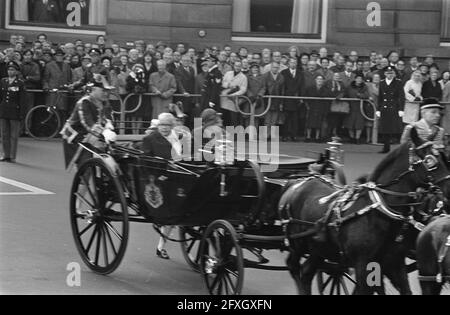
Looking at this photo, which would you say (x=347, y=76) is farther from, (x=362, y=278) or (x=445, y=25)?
(x=362, y=278)

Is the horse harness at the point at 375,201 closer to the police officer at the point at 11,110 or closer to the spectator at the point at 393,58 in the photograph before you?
the police officer at the point at 11,110

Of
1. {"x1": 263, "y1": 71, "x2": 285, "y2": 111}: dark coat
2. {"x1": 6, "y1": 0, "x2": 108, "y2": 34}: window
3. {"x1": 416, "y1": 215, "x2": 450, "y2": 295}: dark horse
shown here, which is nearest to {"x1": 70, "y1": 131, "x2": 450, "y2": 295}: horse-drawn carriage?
{"x1": 416, "y1": 215, "x2": 450, "y2": 295}: dark horse

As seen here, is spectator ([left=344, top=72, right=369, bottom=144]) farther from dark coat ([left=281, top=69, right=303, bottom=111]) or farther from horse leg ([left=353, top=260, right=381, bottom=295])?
horse leg ([left=353, top=260, right=381, bottom=295])

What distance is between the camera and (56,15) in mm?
23750

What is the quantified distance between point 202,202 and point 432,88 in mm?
12959

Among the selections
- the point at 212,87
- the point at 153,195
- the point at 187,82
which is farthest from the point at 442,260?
the point at 187,82

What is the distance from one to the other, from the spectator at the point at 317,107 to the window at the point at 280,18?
2.32m

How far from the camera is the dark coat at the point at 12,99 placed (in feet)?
59.1

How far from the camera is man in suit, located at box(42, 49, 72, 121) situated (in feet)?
67.9

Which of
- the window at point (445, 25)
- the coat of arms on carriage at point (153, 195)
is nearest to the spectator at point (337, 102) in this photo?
the window at point (445, 25)

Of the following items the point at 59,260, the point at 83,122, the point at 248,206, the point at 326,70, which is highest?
the point at 326,70

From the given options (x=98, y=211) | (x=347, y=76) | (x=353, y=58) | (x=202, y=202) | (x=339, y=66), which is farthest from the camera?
(x=353, y=58)

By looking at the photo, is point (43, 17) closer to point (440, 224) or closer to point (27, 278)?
point (27, 278)
